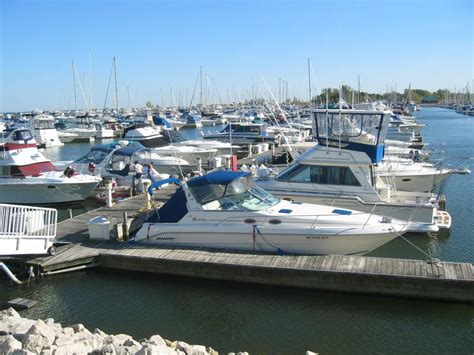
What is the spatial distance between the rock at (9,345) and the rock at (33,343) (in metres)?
0.10

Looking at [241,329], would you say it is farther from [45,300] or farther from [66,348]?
[45,300]

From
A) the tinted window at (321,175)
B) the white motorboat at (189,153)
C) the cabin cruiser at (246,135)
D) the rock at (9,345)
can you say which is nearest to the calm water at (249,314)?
the rock at (9,345)

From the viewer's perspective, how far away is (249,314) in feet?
33.7

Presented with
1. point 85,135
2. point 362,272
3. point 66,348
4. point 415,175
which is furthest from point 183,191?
point 85,135

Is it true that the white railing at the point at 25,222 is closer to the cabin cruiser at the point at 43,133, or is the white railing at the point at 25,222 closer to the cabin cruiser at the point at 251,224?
the cabin cruiser at the point at 251,224

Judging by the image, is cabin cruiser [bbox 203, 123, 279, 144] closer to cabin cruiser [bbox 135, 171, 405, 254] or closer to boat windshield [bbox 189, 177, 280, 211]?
boat windshield [bbox 189, 177, 280, 211]

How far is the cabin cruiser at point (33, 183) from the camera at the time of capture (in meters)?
20.4

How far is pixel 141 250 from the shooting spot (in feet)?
40.5

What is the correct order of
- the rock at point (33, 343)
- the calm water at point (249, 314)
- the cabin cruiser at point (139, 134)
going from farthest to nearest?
the cabin cruiser at point (139, 134) < the calm water at point (249, 314) < the rock at point (33, 343)

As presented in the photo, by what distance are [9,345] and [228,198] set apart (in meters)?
6.27

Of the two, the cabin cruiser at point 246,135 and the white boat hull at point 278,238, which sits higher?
the cabin cruiser at point 246,135

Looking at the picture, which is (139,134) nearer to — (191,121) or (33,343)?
(33,343)

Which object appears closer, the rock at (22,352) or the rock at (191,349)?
the rock at (22,352)

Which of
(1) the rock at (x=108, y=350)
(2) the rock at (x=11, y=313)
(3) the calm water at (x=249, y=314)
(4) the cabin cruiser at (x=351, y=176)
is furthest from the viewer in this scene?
(4) the cabin cruiser at (x=351, y=176)
